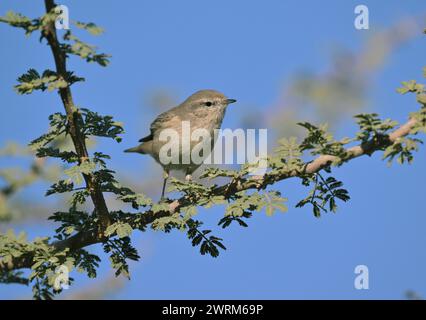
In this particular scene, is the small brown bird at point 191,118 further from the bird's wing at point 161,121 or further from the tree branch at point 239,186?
the tree branch at point 239,186

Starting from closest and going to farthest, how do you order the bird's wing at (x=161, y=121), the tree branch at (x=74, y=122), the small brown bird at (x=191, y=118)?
the tree branch at (x=74, y=122) < the small brown bird at (x=191, y=118) < the bird's wing at (x=161, y=121)

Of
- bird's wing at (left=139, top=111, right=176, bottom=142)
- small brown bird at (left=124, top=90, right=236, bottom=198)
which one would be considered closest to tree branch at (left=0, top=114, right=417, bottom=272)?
small brown bird at (left=124, top=90, right=236, bottom=198)

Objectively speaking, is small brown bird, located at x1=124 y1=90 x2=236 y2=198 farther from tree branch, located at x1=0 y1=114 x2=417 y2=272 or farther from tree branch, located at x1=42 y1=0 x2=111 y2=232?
tree branch, located at x1=42 y1=0 x2=111 y2=232

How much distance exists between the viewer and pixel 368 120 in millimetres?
2703

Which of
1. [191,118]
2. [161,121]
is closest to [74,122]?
[191,118]

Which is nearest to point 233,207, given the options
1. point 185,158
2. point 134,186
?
point 134,186

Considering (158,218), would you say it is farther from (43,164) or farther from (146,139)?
(146,139)

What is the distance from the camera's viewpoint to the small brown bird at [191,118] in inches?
281

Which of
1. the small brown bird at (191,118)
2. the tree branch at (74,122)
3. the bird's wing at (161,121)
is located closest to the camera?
the tree branch at (74,122)

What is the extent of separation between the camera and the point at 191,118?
7.34 metres

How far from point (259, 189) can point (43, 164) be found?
2.22 metres

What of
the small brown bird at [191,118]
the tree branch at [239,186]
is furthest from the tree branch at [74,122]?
the small brown bird at [191,118]

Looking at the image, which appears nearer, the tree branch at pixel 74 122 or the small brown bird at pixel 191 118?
the tree branch at pixel 74 122

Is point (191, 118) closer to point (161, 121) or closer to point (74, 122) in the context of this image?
point (161, 121)
